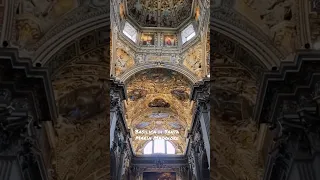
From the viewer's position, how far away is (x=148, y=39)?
17.4 meters

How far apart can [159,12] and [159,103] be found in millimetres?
3926

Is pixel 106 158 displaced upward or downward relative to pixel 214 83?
downward

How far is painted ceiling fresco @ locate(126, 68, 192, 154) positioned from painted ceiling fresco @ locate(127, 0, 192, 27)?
6.04ft

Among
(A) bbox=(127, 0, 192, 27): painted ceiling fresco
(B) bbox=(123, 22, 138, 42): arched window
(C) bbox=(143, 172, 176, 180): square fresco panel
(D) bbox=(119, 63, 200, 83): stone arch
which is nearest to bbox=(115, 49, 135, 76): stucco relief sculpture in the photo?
(D) bbox=(119, 63, 200, 83): stone arch

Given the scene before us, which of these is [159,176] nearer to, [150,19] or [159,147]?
[159,147]

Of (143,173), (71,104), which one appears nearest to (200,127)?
(143,173)

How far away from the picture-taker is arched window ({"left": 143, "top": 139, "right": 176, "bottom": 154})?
2127cm

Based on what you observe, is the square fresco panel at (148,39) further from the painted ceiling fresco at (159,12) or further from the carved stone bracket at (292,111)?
the carved stone bracket at (292,111)

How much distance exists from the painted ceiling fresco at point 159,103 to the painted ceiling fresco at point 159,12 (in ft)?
6.04

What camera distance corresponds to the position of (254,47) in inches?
347

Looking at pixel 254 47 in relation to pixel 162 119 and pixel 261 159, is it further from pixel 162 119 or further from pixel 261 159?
pixel 162 119

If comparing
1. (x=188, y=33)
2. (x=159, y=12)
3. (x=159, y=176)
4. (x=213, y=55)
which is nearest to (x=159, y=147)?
(x=159, y=176)

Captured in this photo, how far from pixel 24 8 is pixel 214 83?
13.7 ft

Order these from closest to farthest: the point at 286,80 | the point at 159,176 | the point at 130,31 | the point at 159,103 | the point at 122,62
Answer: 1. the point at 286,80
2. the point at 122,62
3. the point at 130,31
4. the point at 159,103
5. the point at 159,176
